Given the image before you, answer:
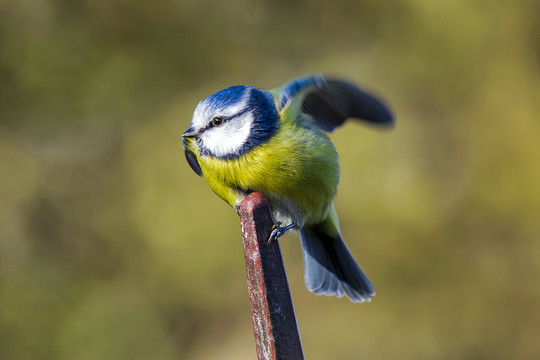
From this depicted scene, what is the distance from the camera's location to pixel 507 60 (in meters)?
2.78

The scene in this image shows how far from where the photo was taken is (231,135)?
1.44 metres

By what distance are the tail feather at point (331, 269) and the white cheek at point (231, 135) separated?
494 millimetres

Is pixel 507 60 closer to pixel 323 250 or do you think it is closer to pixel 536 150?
pixel 536 150

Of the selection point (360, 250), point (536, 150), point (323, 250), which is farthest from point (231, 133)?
point (536, 150)

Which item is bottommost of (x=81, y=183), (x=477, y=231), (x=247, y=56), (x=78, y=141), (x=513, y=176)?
(x=477, y=231)

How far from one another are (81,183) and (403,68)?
1800 millimetres

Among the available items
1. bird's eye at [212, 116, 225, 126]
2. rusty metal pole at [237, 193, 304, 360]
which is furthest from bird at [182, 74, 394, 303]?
rusty metal pole at [237, 193, 304, 360]

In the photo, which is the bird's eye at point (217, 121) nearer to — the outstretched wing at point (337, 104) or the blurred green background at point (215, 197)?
the outstretched wing at point (337, 104)

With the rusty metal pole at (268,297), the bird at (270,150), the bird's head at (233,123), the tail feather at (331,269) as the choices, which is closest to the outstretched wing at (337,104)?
the bird at (270,150)

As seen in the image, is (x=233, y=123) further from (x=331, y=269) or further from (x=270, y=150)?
(x=331, y=269)

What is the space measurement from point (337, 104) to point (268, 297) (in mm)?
1001

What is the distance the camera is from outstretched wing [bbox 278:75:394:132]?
5.41ft

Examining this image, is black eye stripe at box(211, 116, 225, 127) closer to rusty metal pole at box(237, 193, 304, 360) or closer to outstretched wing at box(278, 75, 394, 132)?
outstretched wing at box(278, 75, 394, 132)

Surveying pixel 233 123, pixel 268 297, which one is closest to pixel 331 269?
pixel 233 123
